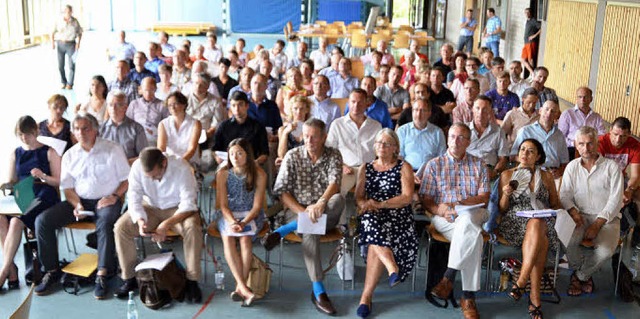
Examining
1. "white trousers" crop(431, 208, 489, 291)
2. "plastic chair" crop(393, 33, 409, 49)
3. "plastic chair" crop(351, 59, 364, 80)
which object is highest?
"plastic chair" crop(393, 33, 409, 49)

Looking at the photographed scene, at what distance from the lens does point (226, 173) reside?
5.56 m

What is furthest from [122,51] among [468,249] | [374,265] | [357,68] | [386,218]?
[468,249]

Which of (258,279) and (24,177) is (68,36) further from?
(258,279)

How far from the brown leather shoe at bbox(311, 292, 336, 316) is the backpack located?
41.2 inches

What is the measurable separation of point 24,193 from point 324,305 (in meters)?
2.43

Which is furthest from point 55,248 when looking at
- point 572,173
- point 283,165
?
point 572,173

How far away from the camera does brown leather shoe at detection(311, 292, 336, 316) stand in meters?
5.33

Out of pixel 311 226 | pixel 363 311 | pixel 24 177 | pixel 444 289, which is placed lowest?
pixel 363 311

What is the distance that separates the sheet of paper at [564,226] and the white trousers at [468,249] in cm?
58

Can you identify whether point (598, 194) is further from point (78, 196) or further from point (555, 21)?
point (555, 21)

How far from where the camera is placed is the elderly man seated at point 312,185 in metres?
5.56

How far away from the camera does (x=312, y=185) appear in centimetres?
575

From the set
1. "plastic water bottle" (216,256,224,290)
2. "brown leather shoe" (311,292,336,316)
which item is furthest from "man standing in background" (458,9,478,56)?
"brown leather shoe" (311,292,336,316)

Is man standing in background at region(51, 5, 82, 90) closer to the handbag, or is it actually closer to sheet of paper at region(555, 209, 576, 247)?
the handbag
